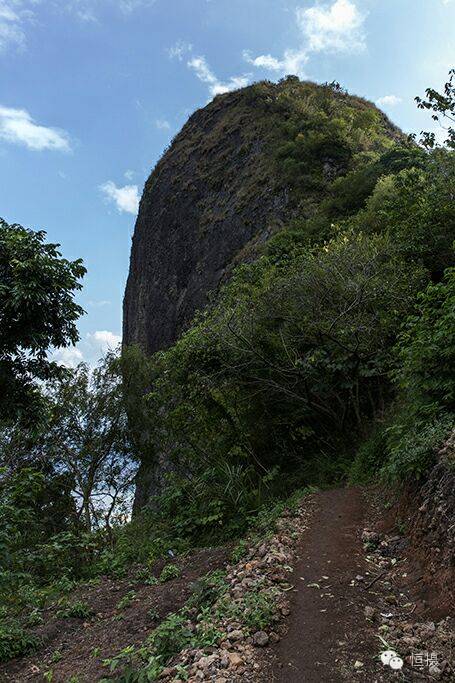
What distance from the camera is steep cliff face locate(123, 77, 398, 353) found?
26.0m

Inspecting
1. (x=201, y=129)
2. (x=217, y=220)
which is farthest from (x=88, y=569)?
(x=201, y=129)

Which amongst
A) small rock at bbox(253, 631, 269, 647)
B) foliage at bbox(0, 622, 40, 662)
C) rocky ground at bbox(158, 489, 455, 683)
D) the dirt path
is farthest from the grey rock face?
small rock at bbox(253, 631, 269, 647)

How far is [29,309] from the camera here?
6.66 metres

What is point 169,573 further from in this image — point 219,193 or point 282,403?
point 219,193

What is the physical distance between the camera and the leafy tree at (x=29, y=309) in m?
6.59

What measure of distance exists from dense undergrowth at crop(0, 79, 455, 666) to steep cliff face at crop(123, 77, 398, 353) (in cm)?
1170

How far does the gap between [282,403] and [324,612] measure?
7.15 metres

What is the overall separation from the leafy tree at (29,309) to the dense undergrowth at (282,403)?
143cm

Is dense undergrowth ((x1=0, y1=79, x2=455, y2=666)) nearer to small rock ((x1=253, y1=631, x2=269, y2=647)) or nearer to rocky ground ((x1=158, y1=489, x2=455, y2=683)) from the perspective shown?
rocky ground ((x1=158, y1=489, x2=455, y2=683))

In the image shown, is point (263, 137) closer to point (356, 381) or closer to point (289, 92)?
point (289, 92)

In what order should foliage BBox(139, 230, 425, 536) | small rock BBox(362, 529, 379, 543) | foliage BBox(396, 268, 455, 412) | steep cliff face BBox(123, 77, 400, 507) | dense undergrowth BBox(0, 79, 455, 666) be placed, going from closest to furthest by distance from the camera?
small rock BBox(362, 529, 379, 543)
foliage BBox(396, 268, 455, 412)
dense undergrowth BBox(0, 79, 455, 666)
foliage BBox(139, 230, 425, 536)
steep cliff face BBox(123, 77, 400, 507)

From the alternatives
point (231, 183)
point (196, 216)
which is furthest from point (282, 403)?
point (196, 216)

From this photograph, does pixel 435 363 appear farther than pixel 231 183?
No

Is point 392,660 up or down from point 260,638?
down
